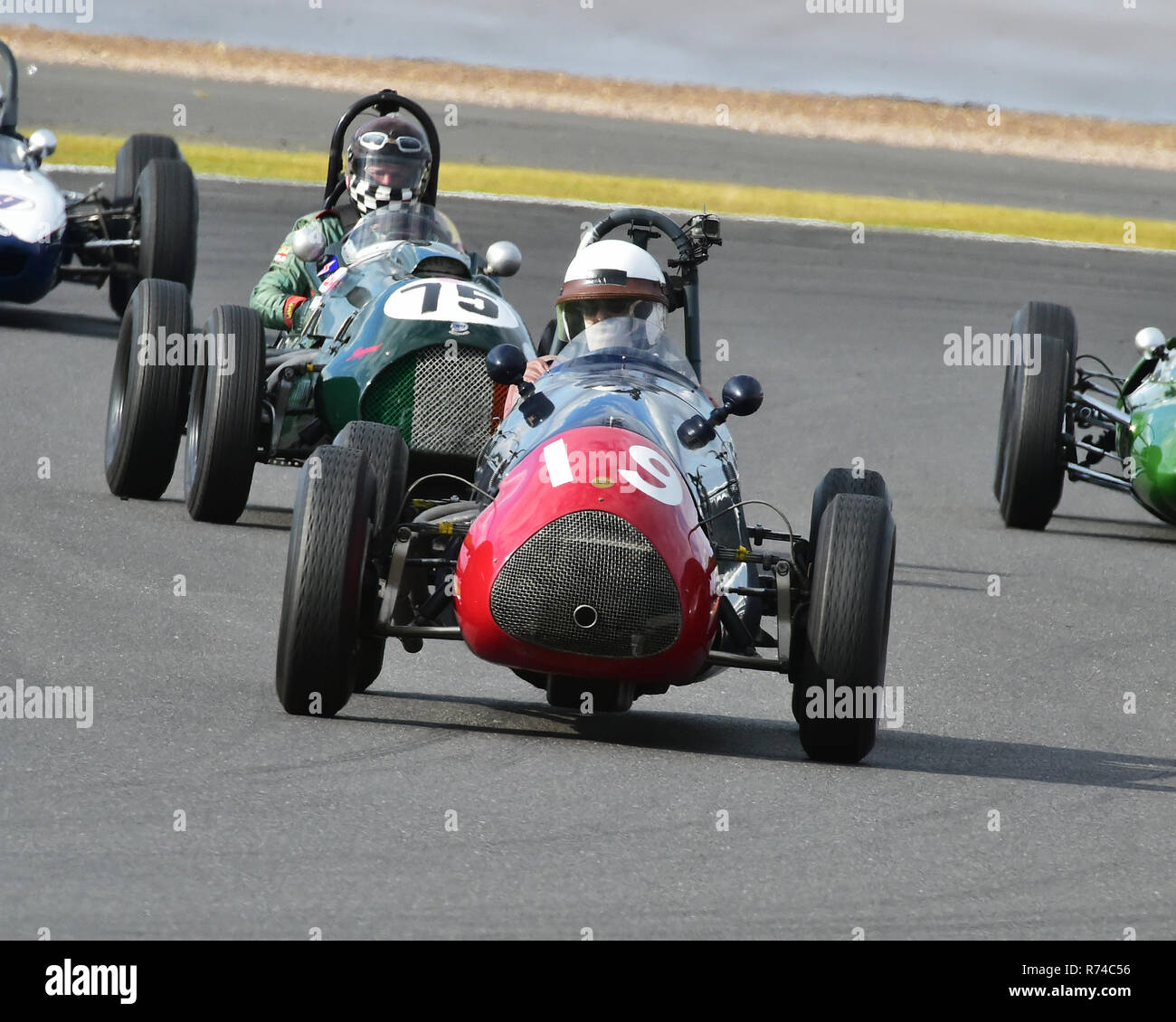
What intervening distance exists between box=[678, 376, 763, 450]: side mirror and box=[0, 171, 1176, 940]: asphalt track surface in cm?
95

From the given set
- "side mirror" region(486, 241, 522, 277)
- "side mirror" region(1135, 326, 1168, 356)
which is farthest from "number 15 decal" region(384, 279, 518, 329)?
"side mirror" region(1135, 326, 1168, 356)

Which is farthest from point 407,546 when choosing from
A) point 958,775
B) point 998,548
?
point 998,548

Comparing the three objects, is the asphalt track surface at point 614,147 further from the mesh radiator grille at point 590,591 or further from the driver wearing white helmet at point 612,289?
the mesh radiator grille at point 590,591

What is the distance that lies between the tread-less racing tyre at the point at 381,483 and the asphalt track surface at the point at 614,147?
20.1m

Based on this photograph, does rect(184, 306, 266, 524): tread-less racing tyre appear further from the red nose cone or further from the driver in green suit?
the red nose cone

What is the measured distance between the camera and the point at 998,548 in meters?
12.6

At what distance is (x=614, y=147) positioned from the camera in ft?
115

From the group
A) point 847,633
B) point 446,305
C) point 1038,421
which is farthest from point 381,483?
point 1038,421

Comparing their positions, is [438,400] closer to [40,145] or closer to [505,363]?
[505,363]

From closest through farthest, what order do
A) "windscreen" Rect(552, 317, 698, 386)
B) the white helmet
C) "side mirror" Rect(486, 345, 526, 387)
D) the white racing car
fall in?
1. "side mirror" Rect(486, 345, 526, 387)
2. "windscreen" Rect(552, 317, 698, 386)
3. the white helmet
4. the white racing car

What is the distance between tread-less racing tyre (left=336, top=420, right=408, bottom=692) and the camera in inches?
282

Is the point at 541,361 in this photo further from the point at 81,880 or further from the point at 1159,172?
the point at 1159,172

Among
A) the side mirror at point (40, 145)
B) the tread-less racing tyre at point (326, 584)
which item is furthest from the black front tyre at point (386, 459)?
the side mirror at point (40, 145)

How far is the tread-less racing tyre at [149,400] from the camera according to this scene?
36.1 ft
